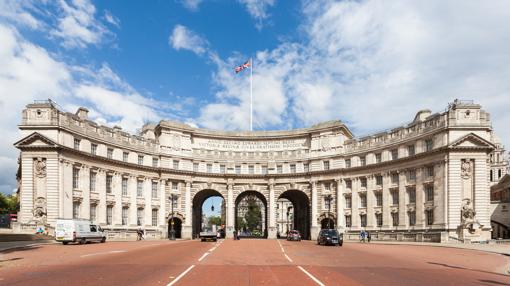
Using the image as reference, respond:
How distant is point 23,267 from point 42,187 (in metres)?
33.7

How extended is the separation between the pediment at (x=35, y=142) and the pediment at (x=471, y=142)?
4632 centimetres

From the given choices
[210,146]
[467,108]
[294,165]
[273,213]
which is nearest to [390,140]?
[467,108]

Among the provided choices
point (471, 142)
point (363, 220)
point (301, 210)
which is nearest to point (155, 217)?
point (301, 210)

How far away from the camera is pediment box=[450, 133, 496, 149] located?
51344 mm

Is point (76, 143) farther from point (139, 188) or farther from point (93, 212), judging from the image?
point (139, 188)

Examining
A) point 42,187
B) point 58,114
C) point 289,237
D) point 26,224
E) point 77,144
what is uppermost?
point 58,114

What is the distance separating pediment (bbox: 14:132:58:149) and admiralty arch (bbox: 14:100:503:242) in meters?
0.12

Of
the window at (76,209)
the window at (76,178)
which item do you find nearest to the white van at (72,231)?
the window at (76,209)

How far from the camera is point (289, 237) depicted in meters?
64.8

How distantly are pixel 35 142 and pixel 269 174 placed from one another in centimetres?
3606

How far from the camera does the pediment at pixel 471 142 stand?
51.3 metres

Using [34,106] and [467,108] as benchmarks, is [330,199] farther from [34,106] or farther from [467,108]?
[34,106]

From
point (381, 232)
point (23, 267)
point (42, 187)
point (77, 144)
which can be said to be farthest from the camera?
point (381, 232)

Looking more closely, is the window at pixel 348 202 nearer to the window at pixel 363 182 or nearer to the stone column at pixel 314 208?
the window at pixel 363 182
